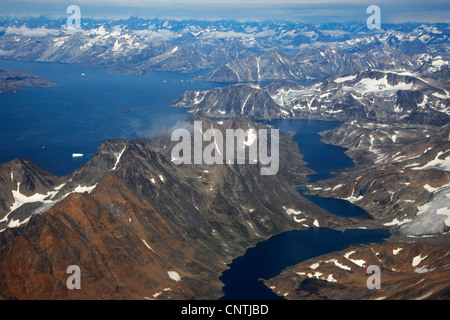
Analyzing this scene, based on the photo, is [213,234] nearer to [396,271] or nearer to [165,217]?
[165,217]

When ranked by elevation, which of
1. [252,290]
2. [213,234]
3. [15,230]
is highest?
[15,230]

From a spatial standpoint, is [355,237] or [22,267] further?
[355,237]
